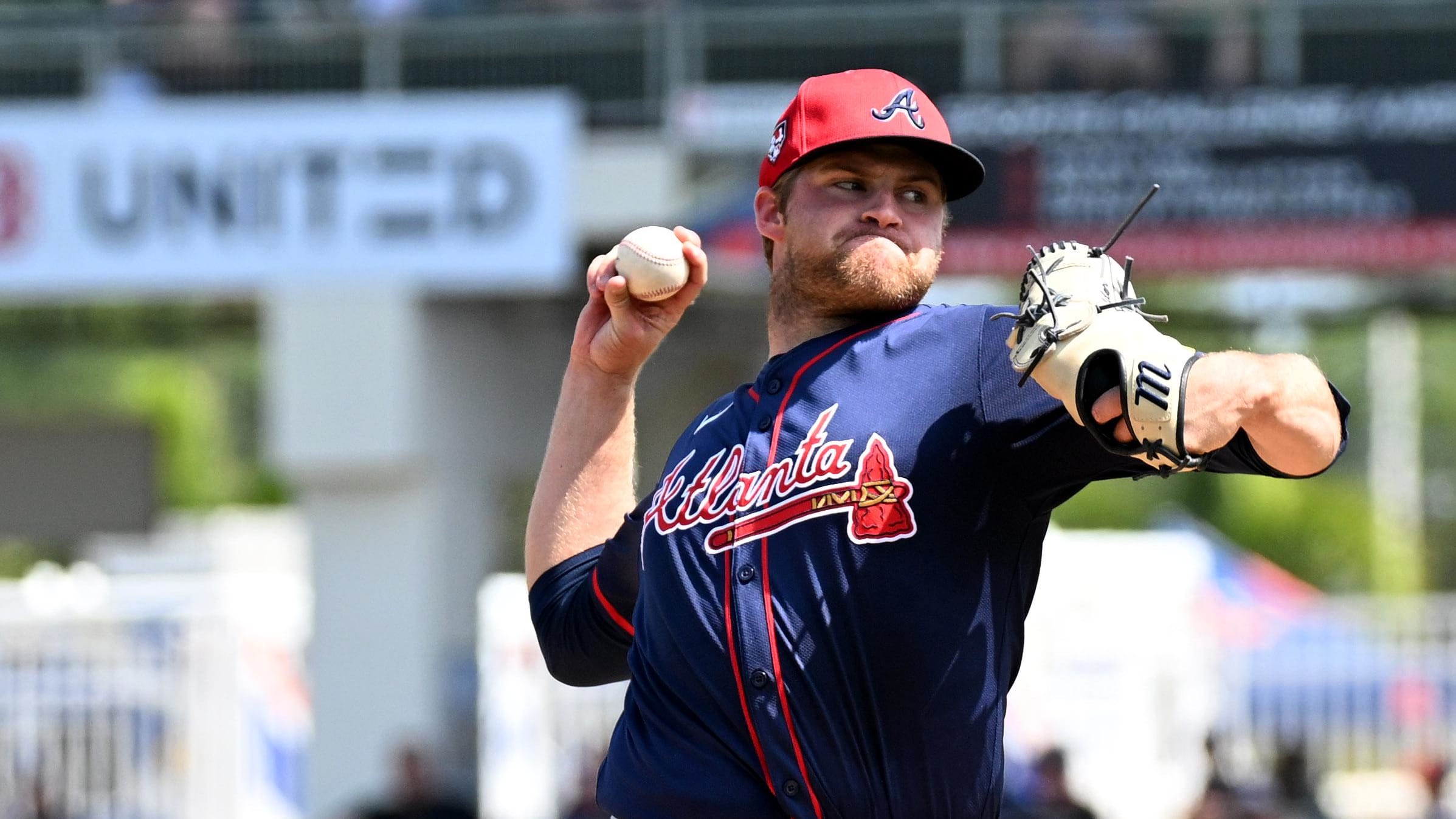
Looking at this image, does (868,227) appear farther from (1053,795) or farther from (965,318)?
(1053,795)

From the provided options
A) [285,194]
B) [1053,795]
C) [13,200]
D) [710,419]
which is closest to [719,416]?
[710,419]

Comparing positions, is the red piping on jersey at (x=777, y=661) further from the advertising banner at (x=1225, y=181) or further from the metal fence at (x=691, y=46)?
the metal fence at (x=691, y=46)

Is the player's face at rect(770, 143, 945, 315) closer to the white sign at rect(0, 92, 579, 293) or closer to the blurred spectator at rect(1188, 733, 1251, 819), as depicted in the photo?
the blurred spectator at rect(1188, 733, 1251, 819)

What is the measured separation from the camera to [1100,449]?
2590 mm

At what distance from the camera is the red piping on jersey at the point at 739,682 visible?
2.65 metres

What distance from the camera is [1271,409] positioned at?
230 cm

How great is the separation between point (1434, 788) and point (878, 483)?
29.9 ft

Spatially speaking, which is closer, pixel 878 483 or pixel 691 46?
pixel 878 483

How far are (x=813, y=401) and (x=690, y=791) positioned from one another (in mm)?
557

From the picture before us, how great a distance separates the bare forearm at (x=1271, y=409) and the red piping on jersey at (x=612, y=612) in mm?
1109

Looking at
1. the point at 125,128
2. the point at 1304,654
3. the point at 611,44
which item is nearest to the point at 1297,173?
the point at 1304,654

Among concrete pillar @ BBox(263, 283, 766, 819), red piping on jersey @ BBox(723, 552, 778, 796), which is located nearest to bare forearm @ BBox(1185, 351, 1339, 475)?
red piping on jersey @ BBox(723, 552, 778, 796)

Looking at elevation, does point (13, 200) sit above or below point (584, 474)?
above

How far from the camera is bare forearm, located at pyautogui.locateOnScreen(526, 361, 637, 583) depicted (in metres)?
3.34
